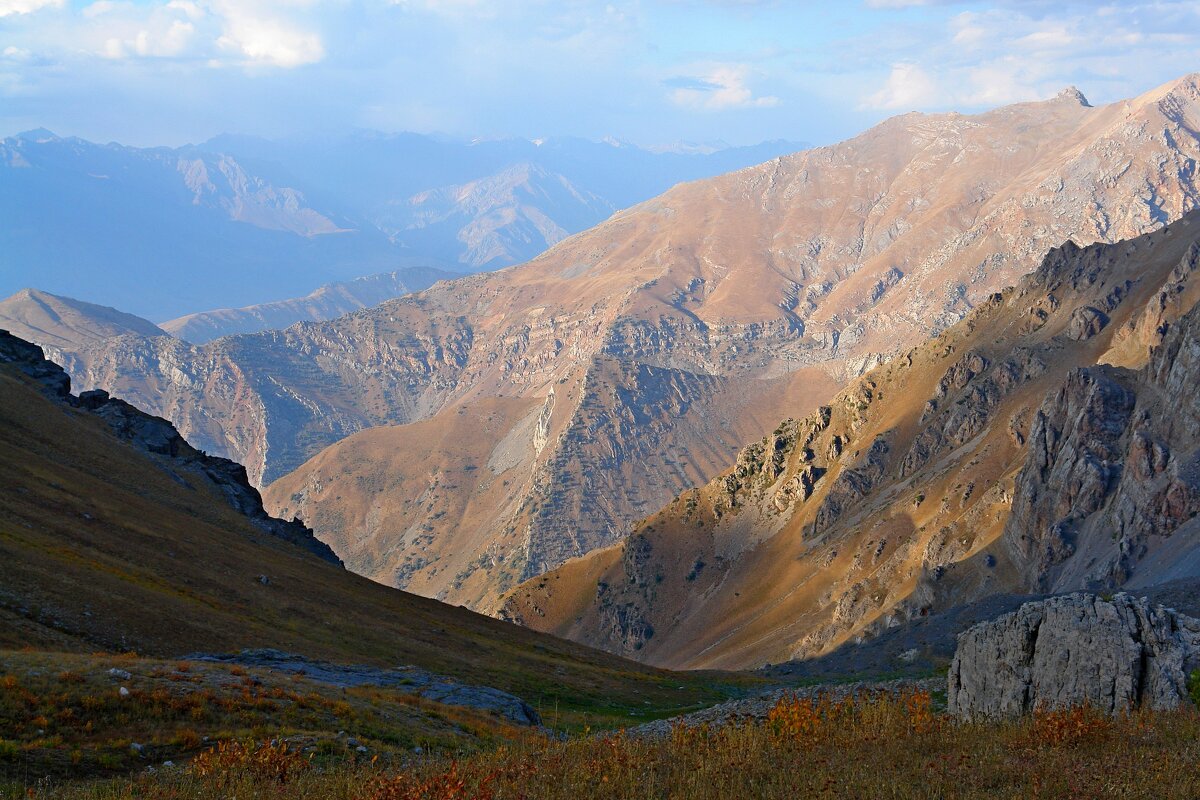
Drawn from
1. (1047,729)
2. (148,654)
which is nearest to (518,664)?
(148,654)

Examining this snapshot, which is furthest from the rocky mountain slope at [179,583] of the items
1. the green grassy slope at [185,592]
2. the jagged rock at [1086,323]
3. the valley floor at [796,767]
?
the jagged rock at [1086,323]

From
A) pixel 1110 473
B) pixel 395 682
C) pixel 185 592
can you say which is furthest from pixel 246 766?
pixel 1110 473

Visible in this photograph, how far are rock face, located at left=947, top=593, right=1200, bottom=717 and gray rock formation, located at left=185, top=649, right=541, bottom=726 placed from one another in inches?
662

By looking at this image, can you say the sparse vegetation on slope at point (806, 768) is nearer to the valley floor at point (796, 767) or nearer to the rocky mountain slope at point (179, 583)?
the valley floor at point (796, 767)

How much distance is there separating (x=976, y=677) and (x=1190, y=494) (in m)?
70.5

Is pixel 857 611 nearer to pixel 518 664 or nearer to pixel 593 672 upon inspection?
pixel 593 672

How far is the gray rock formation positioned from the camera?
34875 millimetres

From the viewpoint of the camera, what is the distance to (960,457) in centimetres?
13675

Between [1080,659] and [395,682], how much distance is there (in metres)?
25.4

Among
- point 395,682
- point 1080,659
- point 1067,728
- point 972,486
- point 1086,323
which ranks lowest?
point 972,486

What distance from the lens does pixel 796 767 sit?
49.6 feet

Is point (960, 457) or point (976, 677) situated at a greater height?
point (976, 677)

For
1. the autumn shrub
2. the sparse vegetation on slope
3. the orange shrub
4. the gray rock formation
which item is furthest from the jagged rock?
the autumn shrub

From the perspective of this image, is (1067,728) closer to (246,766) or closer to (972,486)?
(246,766)
